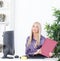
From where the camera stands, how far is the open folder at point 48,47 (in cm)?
202

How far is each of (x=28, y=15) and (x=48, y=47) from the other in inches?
29.5

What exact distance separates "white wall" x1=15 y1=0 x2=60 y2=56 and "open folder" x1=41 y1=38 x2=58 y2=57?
531 millimetres

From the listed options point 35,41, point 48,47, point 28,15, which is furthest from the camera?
point 28,15

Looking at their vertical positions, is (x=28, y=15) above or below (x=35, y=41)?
above

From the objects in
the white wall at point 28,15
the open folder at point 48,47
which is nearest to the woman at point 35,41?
the open folder at point 48,47

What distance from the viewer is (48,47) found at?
204 centimetres

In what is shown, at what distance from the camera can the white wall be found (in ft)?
8.60

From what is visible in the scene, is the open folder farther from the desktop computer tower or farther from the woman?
the desktop computer tower

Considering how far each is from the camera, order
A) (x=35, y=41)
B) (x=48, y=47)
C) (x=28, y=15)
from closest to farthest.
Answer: (x=48, y=47) < (x=35, y=41) < (x=28, y=15)

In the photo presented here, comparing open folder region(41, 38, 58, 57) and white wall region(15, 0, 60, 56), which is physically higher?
white wall region(15, 0, 60, 56)

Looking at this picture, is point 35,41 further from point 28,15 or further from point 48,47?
point 28,15

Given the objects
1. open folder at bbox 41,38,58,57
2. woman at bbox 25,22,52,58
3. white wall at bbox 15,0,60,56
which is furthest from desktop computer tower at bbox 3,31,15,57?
white wall at bbox 15,0,60,56

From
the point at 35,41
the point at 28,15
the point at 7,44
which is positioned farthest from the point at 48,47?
the point at 28,15

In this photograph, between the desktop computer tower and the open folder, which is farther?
the desktop computer tower
